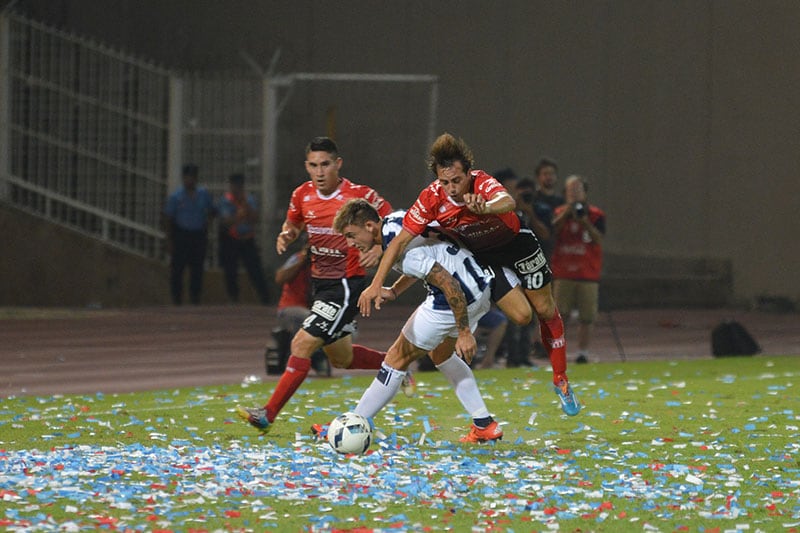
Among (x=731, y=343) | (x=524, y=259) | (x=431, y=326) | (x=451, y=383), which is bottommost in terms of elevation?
(x=731, y=343)

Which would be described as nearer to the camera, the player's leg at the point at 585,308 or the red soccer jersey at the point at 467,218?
the red soccer jersey at the point at 467,218

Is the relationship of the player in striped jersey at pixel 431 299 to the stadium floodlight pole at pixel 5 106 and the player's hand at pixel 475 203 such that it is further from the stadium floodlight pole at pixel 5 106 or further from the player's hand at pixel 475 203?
the stadium floodlight pole at pixel 5 106

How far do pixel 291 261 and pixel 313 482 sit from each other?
6.51 meters

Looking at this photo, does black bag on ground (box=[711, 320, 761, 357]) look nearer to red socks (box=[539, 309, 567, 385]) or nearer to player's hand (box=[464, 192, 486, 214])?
red socks (box=[539, 309, 567, 385])

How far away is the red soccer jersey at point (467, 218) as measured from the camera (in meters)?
9.32

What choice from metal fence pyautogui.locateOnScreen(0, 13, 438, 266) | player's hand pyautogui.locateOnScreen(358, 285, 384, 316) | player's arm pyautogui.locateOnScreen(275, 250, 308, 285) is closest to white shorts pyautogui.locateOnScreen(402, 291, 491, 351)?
player's hand pyautogui.locateOnScreen(358, 285, 384, 316)

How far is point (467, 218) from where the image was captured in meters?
9.78

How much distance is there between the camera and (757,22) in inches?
1013

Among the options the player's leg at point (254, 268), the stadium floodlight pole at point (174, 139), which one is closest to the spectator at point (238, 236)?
the player's leg at point (254, 268)

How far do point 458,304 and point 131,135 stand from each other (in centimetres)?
1534

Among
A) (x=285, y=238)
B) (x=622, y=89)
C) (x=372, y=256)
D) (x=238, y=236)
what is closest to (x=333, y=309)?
(x=285, y=238)

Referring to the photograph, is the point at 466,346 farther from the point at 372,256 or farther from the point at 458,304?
the point at 372,256

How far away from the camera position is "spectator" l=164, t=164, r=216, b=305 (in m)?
22.7

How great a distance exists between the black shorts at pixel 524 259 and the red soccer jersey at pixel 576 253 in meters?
5.73
